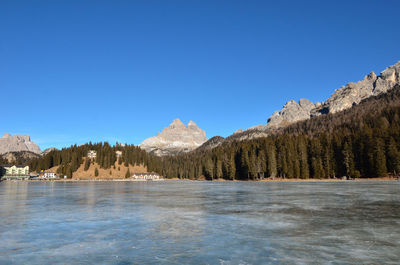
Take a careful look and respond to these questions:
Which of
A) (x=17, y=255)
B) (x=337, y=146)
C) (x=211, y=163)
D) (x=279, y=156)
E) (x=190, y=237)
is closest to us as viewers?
(x=17, y=255)

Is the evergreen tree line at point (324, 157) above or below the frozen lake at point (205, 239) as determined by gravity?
above

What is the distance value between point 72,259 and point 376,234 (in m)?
16.1

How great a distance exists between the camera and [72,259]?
12.4m

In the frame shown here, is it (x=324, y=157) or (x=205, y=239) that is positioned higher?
(x=324, y=157)

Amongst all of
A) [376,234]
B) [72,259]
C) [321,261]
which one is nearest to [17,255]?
[72,259]

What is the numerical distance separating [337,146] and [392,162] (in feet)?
86.5

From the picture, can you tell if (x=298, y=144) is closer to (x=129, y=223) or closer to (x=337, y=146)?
(x=337, y=146)

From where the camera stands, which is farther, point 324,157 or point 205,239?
point 324,157

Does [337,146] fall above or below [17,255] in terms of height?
above

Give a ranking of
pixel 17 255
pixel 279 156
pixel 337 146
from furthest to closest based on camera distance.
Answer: pixel 279 156
pixel 337 146
pixel 17 255

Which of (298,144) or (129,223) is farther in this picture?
(298,144)

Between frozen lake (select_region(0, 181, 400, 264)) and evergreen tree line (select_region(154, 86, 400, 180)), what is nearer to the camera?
frozen lake (select_region(0, 181, 400, 264))

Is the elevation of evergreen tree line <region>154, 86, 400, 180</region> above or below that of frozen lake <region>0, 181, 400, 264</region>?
above

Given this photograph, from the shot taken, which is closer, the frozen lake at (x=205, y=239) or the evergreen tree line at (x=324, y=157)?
the frozen lake at (x=205, y=239)
